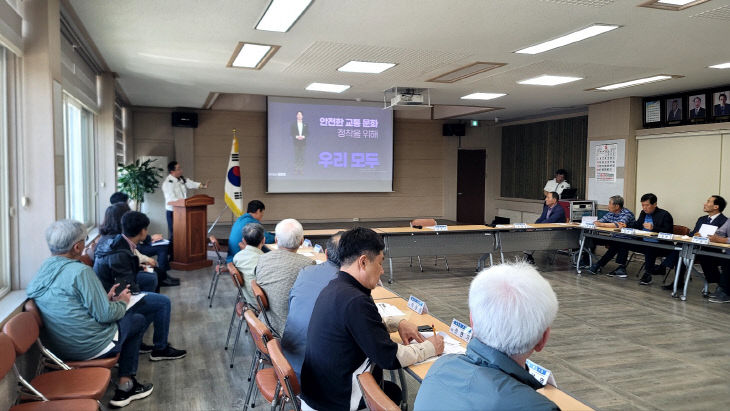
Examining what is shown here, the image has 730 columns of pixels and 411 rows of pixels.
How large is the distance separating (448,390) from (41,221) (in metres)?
3.42

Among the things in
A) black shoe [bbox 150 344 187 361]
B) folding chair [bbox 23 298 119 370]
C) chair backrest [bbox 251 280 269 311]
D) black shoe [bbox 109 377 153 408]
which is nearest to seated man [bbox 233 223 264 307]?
chair backrest [bbox 251 280 269 311]

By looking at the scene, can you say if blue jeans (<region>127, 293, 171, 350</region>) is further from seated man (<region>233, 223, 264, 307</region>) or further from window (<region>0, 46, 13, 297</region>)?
window (<region>0, 46, 13, 297</region>)

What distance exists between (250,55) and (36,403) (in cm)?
478

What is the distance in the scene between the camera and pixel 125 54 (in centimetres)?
620

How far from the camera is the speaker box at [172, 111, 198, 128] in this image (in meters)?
11.4

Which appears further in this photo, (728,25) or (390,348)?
(728,25)

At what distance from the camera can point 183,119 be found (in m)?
11.4

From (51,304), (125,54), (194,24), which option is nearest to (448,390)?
(51,304)

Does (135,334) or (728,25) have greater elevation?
(728,25)

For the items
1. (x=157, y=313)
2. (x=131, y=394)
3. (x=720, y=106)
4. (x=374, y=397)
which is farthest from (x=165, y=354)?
(x=720, y=106)

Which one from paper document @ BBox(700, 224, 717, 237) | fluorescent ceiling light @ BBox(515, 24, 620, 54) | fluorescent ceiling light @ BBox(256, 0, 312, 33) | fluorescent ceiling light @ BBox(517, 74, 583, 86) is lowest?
paper document @ BBox(700, 224, 717, 237)

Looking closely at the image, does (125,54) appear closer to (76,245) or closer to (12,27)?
(12,27)

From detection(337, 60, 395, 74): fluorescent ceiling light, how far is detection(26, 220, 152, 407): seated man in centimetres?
443

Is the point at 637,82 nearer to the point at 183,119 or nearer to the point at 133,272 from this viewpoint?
the point at 133,272
